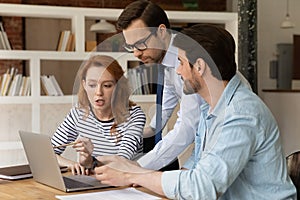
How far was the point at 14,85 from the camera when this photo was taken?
4777 mm

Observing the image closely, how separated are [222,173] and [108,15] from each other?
12.3ft

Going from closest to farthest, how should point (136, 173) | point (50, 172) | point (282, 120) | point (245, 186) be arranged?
point (245, 186)
point (136, 173)
point (50, 172)
point (282, 120)

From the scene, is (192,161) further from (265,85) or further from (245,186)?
(265,85)

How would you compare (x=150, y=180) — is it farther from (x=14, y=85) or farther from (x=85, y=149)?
(x=14, y=85)

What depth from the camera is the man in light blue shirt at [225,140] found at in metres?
1.49

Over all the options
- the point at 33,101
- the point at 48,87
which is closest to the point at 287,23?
the point at 48,87

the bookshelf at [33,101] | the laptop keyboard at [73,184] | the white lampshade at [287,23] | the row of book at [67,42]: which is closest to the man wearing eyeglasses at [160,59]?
the laptop keyboard at [73,184]

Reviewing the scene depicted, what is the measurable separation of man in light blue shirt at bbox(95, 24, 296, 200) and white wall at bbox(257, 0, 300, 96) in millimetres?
7275

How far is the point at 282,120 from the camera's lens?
7.42 meters

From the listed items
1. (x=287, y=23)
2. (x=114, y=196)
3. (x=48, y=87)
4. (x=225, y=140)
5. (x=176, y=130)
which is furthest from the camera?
(x=287, y=23)

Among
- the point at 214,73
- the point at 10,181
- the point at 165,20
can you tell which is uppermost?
the point at 165,20

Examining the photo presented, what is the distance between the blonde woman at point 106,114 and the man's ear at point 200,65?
1.19ft

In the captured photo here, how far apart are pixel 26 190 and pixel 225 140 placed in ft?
2.76

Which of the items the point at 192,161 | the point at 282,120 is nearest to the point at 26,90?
the point at 192,161
